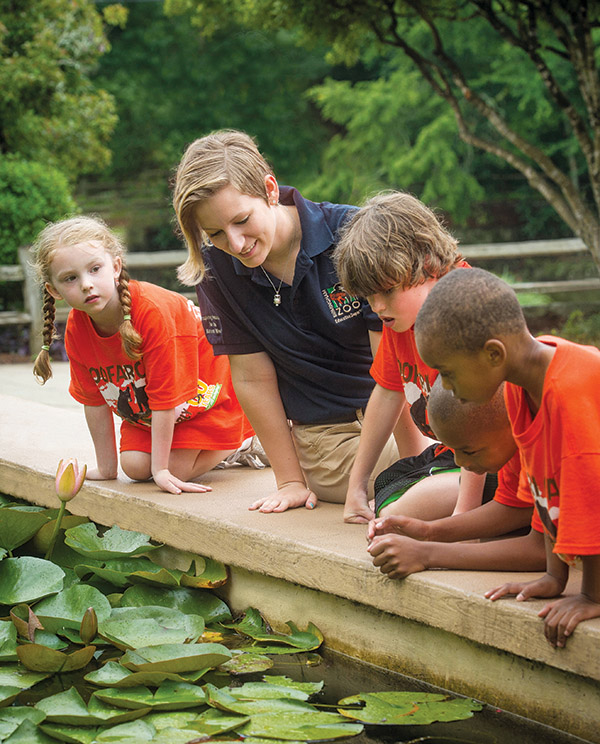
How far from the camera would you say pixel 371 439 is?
227cm

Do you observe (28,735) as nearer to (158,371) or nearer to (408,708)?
(408,708)

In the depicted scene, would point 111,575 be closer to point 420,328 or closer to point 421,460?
point 421,460

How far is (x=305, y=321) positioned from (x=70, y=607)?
106cm

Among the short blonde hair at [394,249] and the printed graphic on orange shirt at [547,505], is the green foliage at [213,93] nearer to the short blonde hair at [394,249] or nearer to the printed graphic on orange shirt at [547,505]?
the short blonde hair at [394,249]

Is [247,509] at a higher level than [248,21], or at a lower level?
lower

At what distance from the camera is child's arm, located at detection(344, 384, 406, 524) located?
2.27 meters

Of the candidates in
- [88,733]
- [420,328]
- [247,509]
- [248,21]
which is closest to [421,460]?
[247,509]

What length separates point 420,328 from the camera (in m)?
1.51

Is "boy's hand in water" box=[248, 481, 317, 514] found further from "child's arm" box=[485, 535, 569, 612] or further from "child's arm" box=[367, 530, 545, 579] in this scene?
"child's arm" box=[485, 535, 569, 612]

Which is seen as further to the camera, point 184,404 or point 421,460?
point 184,404

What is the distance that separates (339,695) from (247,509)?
2.26 feet

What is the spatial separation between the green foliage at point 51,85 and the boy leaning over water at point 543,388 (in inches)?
341

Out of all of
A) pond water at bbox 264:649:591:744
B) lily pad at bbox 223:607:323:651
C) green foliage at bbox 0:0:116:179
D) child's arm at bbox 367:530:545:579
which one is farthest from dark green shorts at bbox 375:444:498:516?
green foliage at bbox 0:0:116:179

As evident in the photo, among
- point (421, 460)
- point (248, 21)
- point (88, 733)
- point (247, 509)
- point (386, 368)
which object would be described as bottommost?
point (88, 733)
